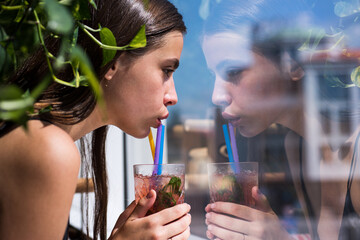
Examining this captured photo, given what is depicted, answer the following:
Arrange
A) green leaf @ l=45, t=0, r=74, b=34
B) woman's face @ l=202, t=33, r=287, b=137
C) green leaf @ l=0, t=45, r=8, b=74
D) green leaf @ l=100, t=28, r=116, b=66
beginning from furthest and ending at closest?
1. woman's face @ l=202, t=33, r=287, b=137
2. green leaf @ l=100, t=28, r=116, b=66
3. green leaf @ l=0, t=45, r=8, b=74
4. green leaf @ l=45, t=0, r=74, b=34

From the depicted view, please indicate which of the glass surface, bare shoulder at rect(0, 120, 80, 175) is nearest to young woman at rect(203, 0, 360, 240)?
the glass surface

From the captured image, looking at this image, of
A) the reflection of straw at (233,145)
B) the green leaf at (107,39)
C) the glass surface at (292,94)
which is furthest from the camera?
the reflection of straw at (233,145)

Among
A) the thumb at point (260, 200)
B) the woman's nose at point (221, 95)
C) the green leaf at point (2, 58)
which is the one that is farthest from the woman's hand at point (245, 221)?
the green leaf at point (2, 58)

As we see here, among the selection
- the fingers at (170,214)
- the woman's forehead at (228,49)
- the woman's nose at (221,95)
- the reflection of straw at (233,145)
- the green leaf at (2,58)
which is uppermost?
the woman's forehead at (228,49)

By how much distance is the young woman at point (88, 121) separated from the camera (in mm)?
657

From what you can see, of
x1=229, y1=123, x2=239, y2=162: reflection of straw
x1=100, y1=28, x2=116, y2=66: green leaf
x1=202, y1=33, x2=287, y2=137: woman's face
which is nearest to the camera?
x1=100, y1=28, x2=116, y2=66: green leaf

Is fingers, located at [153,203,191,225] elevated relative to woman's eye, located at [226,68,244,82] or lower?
lower

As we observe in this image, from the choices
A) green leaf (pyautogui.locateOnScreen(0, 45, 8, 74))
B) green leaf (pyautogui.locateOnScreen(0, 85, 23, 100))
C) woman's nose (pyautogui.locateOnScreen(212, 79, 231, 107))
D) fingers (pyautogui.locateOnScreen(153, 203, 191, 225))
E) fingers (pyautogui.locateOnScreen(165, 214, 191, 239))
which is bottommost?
fingers (pyautogui.locateOnScreen(165, 214, 191, 239))

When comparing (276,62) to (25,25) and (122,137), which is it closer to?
(25,25)

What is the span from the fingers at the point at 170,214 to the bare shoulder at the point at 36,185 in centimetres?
20

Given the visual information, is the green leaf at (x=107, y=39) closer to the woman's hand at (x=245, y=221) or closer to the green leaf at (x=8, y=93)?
the green leaf at (x=8, y=93)

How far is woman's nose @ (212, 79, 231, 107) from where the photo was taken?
93cm

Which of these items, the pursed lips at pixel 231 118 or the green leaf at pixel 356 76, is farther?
the pursed lips at pixel 231 118

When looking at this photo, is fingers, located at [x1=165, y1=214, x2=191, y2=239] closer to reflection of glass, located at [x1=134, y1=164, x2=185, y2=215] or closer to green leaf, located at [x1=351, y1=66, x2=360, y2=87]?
reflection of glass, located at [x1=134, y1=164, x2=185, y2=215]
